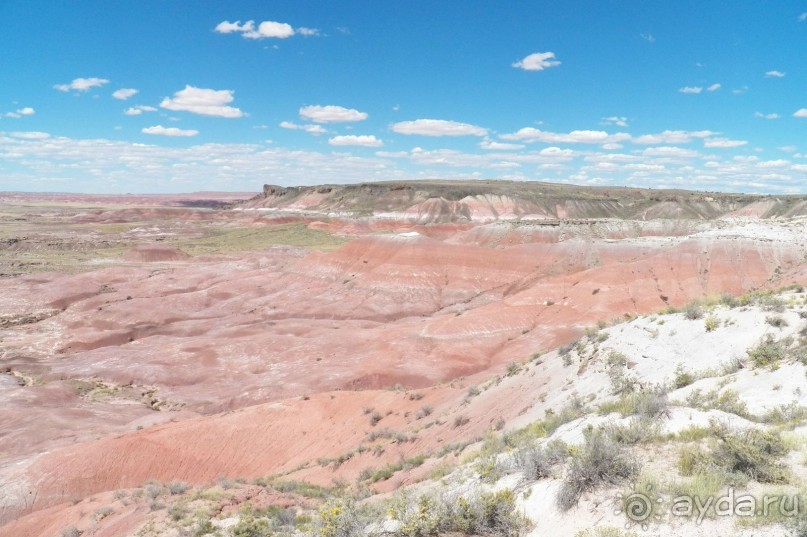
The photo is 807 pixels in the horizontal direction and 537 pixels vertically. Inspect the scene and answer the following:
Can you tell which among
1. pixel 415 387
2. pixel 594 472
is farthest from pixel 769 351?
pixel 415 387

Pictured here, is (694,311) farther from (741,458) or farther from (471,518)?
(471,518)

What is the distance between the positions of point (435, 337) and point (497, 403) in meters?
22.1

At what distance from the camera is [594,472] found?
18.9ft

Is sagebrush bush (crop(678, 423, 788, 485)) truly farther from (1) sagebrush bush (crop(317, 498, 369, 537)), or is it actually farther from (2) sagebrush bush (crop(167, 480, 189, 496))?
(2) sagebrush bush (crop(167, 480, 189, 496))

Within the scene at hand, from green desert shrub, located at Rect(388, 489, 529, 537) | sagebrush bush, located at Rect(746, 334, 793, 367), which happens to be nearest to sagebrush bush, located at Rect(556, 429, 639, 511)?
green desert shrub, located at Rect(388, 489, 529, 537)

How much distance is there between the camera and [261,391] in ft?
98.1

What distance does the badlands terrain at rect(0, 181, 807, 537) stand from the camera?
6.11m

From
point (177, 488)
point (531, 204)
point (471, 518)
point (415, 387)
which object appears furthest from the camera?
point (531, 204)

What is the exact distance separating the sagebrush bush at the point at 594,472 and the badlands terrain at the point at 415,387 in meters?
0.03

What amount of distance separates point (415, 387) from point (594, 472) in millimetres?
24169

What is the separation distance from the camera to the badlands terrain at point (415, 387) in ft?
20.0

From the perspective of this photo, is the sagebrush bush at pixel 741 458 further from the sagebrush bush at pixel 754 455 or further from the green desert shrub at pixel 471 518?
the green desert shrub at pixel 471 518

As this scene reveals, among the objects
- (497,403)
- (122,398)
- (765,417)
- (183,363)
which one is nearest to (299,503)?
(497,403)

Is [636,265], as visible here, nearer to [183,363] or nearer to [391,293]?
[391,293]
